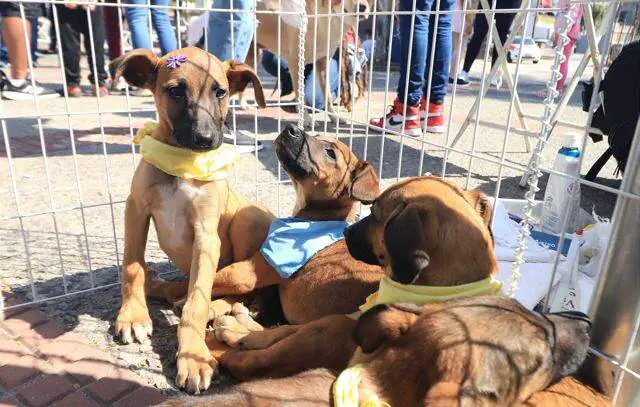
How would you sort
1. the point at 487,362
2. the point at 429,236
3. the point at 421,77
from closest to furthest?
1. the point at 487,362
2. the point at 429,236
3. the point at 421,77

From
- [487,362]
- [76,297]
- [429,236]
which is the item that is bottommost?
[76,297]

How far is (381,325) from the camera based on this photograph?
176cm

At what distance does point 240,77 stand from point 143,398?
1730mm

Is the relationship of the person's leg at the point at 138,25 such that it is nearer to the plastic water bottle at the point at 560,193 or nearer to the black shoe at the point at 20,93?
the black shoe at the point at 20,93

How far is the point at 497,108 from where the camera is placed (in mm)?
8781

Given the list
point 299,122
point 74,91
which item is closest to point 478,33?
point 299,122

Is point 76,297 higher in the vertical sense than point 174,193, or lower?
lower

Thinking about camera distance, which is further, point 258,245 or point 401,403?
point 258,245

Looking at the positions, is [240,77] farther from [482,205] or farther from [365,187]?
[482,205]

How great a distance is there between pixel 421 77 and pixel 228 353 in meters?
3.41

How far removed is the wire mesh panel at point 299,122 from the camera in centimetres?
269

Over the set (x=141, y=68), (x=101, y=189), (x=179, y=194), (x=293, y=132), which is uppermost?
(x=141, y=68)

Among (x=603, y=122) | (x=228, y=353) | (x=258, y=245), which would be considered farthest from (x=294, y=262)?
(x=603, y=122)

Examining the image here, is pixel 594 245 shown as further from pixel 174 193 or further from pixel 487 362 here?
pixel 174 193
